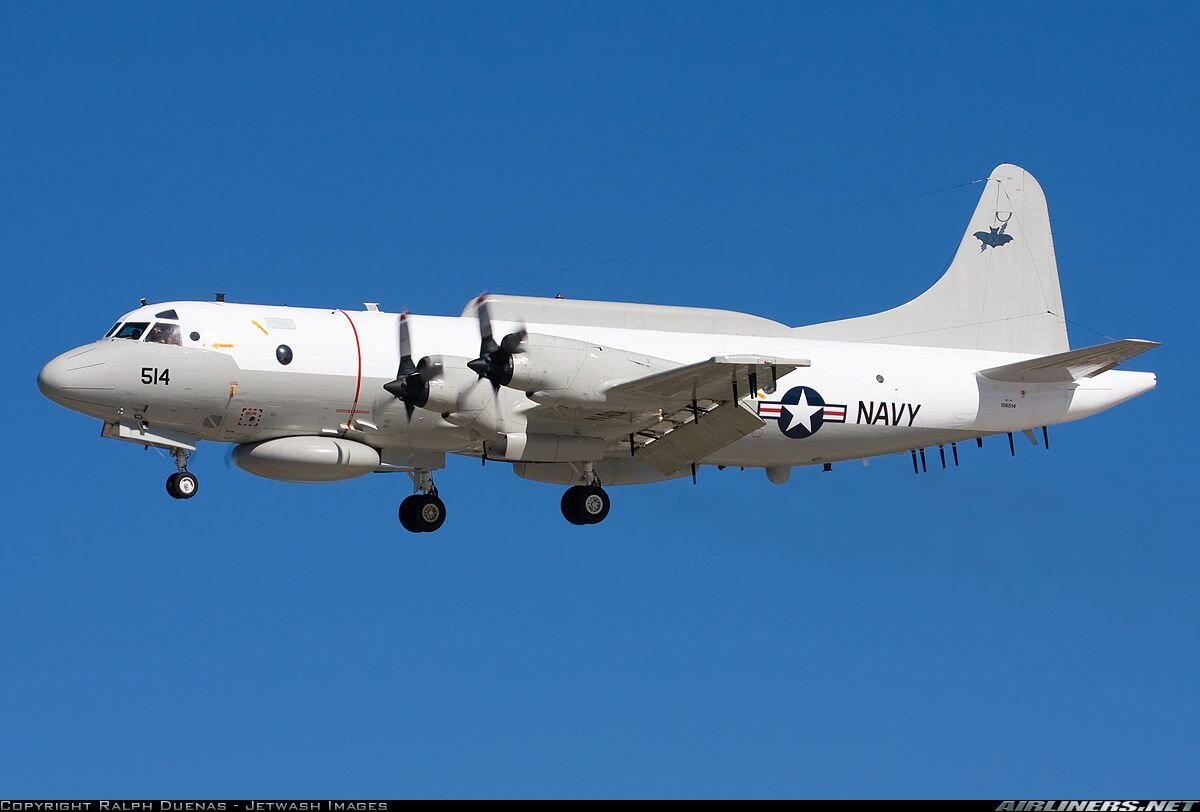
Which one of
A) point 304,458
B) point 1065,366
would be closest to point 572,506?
point 304,458

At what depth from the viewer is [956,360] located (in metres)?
29.7

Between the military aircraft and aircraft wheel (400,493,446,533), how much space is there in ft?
0.10

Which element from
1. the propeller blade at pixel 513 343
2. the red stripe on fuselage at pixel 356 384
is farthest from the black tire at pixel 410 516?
the propeller blade at pixel 513 343

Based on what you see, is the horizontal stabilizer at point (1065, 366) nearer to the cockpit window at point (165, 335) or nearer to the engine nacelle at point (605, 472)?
the engine nacelle at point (605, 472)

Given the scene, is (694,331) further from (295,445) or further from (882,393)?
(295,445)

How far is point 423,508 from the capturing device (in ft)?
91.0

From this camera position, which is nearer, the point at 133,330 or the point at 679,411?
the point at 133,330

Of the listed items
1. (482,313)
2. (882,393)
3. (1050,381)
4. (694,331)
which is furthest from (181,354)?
(1050,381)

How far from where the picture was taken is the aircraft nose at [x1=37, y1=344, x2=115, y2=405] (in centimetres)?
2494

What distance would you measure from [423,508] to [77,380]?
5683 mm

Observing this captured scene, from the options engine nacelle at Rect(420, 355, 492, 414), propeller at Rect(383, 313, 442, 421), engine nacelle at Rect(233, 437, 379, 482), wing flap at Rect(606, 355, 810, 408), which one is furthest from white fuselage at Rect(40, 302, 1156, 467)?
wing flap at Rect(606, 355, 810, 408)

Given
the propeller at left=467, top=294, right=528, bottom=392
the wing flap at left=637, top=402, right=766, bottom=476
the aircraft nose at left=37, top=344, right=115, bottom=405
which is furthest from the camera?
the wing flap at left=637, top=402, right=766, bottom=476

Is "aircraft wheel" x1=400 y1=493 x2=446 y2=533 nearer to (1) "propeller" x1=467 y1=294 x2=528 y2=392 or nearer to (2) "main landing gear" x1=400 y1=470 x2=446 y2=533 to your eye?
(2) "main landing gear" x1=400 y1=470 x2=446 y2=533

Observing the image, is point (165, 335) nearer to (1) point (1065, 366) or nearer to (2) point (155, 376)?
(2) point (155, 376)
